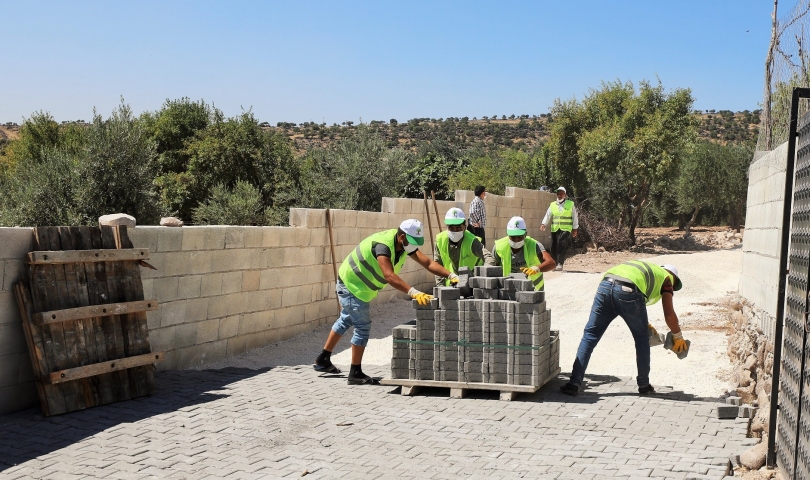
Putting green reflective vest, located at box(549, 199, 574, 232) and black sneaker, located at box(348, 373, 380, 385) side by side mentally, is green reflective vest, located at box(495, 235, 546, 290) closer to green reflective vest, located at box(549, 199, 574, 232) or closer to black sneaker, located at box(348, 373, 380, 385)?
black sneaker, located at box(348, 373, 380, 385)

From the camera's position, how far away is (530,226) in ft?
67.7

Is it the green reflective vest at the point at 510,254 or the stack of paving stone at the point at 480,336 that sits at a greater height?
the green reflective vest at the point at 510,254

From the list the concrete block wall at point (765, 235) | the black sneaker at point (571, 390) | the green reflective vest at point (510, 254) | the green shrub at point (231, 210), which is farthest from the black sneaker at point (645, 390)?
the green shrub at point (231, 210)

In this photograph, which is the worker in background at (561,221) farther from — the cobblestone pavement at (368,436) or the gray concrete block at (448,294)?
the gray concrete block at (448,294)

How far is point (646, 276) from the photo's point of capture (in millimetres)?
7438

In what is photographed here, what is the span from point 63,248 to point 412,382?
11.5ft

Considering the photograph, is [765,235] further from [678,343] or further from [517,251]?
[517,251]

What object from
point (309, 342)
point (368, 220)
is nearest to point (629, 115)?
point (368, 220)

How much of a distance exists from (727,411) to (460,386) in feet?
7.97

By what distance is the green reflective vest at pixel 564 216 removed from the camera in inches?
658

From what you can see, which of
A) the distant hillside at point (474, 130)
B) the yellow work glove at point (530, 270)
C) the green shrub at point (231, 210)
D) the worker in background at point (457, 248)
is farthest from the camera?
the distant hillside at point (474, 130)

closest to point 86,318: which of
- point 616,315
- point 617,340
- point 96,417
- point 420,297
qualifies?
point 96,417

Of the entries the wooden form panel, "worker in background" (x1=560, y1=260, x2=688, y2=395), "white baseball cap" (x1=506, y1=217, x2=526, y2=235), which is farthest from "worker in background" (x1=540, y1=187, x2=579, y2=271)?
the wooden form panel

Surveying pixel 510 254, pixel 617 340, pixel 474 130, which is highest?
pixel 474 130
